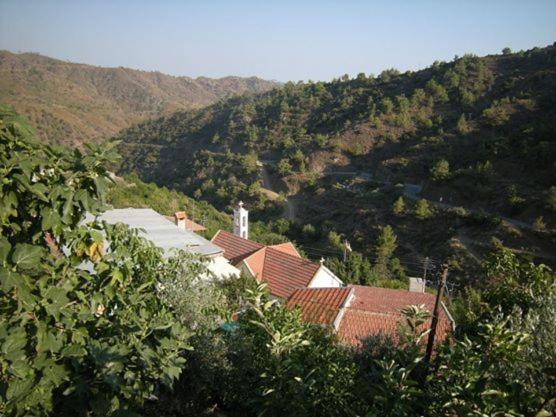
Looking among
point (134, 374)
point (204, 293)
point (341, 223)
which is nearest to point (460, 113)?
point (341, 223)

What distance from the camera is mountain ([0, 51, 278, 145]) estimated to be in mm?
69938

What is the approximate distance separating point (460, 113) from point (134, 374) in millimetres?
53458

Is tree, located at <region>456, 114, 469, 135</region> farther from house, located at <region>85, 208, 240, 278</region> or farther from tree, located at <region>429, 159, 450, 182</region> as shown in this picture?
house, located at <region>85, 208, 240, 278</region>

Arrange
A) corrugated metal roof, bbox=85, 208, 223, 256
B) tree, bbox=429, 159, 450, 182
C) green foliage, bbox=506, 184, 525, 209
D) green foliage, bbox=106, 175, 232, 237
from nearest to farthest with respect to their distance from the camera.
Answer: corrugated metal roof, bbox=85, 208, 223, 256 < green foliage, bbox=106, 175, 232, 237 < green foliage, bbox=506, 184, 525, 209 < tree, bbox=429, 159, 450, 182

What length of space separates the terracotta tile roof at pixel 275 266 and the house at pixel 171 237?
99.4 inches

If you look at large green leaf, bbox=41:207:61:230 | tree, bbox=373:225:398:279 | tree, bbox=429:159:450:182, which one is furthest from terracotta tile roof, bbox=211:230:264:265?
tree, bbox=429:159:450:182

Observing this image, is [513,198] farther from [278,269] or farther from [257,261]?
[257,261]

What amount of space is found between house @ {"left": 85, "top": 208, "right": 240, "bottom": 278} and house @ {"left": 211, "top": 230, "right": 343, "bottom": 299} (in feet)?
7.35

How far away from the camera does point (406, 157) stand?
4600 cm

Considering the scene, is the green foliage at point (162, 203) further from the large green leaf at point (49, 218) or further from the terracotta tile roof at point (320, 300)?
the large green leaf at point (49, 218)

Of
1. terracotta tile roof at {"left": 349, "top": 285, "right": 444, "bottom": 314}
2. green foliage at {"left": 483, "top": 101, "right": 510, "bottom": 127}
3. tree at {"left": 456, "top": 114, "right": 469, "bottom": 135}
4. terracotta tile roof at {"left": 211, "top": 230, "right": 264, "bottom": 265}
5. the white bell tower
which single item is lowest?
terracotta tile roof at {"left": 349, "top": 285, "right": 444, "bottom": 314}

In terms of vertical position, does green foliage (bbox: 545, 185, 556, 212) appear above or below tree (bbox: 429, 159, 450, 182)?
below

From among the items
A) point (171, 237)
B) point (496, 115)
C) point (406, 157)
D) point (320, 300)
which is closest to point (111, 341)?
point (171, 237)

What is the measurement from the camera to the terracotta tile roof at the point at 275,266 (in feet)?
57.3
